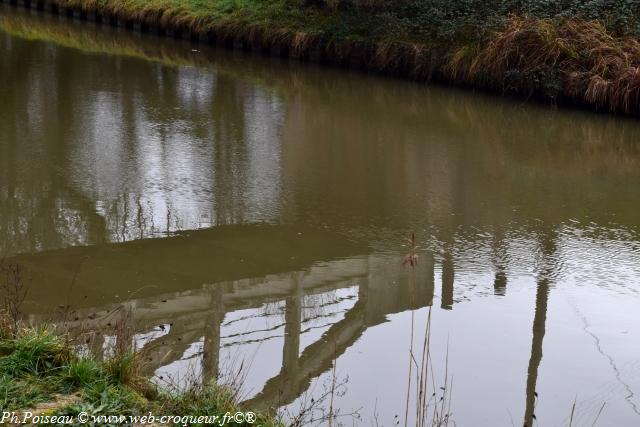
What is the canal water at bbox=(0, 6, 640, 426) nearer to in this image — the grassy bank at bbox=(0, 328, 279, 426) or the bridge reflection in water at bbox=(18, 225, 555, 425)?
the bridge reflection in water at bbox=(18, 225, 555, 425)

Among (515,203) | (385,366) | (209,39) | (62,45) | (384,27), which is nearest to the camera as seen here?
(385,366)

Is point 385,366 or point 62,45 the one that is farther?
point 62,45

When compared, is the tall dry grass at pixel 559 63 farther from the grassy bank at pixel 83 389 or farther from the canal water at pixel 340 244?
the grassy bank at pixel 83 389

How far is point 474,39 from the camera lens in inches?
666

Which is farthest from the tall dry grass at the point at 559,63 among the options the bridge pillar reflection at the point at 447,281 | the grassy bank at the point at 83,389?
the grassy bank at the point at 83,389

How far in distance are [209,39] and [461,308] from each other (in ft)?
55.4

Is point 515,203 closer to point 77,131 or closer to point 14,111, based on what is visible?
point 77,131

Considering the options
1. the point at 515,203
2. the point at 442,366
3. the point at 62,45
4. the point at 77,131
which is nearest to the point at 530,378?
the point at 442,366

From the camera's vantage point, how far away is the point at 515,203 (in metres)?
9.49

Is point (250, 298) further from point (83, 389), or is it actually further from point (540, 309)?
point (83, 389)

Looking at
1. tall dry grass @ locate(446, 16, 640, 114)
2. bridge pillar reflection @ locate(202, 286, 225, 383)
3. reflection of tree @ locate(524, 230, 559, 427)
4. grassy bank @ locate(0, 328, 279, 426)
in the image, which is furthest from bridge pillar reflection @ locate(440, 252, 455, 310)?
tall dry grass @ locate(446, 16, 640, 114)

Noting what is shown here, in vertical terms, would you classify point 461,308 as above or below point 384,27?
below

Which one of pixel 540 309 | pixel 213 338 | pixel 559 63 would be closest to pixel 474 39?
pixel 559 63

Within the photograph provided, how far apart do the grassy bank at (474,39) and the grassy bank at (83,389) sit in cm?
1198
